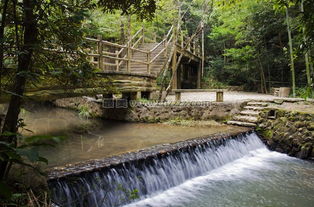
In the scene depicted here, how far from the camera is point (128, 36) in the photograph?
11508 millimetres

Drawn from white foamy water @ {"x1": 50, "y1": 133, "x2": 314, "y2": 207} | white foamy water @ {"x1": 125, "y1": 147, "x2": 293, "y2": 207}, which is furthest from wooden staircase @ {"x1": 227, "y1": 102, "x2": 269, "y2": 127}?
white foamy water @ {"x1": 50, "y1": 133, "x2": 314, "y2": 207}

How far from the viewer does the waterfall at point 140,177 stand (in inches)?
135

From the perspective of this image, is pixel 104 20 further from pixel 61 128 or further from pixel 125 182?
pixel 125 182

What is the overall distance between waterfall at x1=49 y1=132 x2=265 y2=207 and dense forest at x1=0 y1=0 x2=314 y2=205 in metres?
1.00

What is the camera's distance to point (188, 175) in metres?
5.01

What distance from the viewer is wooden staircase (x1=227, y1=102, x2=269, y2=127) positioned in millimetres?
8117

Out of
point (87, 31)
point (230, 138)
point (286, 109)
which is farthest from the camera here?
point (286, 109)

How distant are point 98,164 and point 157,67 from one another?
351 inches

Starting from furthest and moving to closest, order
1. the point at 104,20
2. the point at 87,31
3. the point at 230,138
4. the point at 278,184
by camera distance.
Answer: the point at 104,20, the point at 230,138, the point at 278,184, the point at 87,31

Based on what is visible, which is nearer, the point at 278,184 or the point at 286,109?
the point at 278,184

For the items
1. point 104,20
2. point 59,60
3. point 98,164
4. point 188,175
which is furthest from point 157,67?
point 59,60

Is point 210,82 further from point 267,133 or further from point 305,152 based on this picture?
point 305,152

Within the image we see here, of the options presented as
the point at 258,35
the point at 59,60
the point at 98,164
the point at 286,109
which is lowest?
the point at 98,164

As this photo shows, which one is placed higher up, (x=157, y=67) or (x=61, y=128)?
(x=157, y=67)
